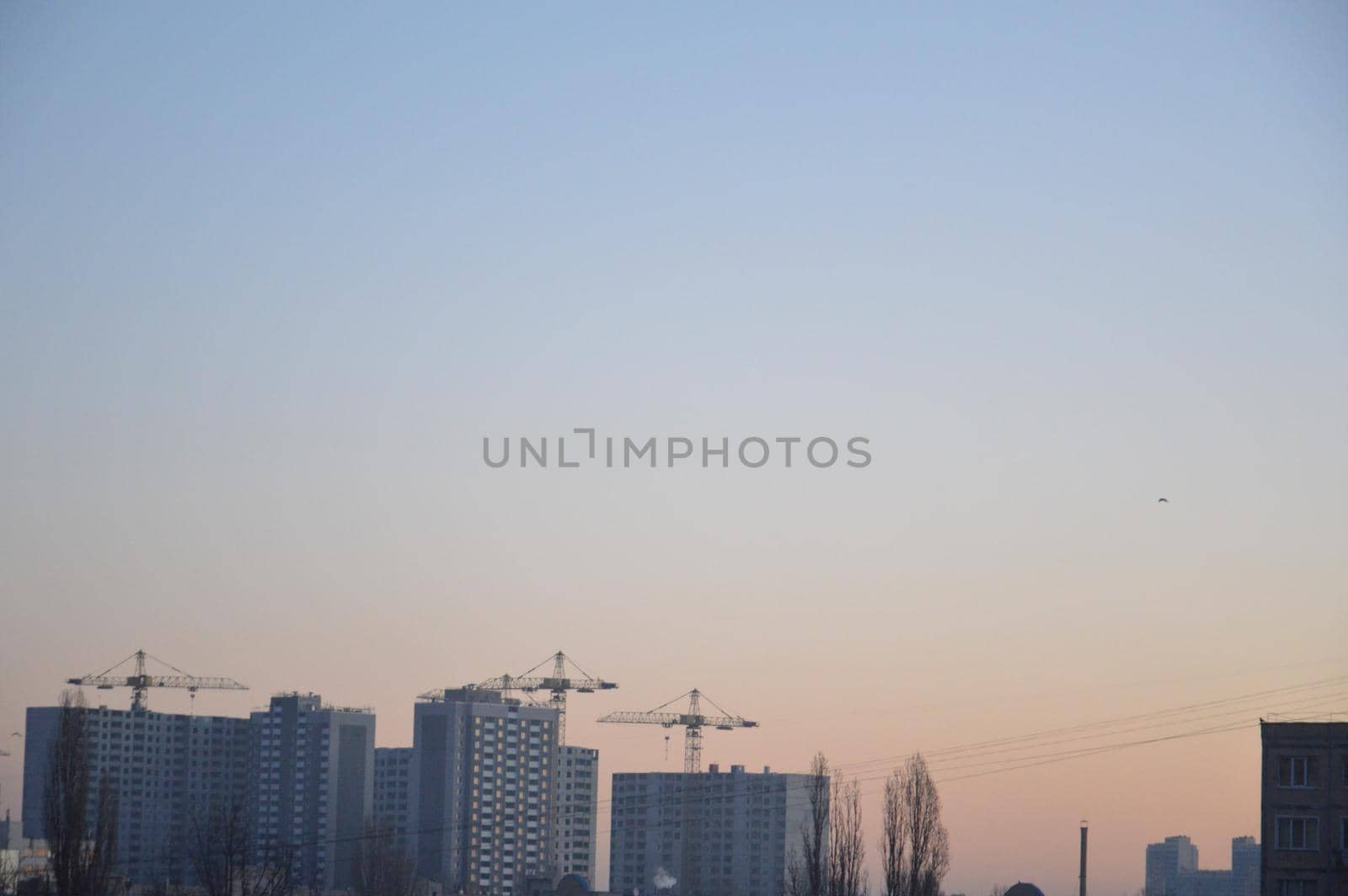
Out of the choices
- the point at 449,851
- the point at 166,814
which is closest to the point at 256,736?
the point at 166,814

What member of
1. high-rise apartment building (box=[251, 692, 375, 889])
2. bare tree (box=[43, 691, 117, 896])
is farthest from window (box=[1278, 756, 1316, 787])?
high-rise apartment building (box=[251, 692, 375, 889])

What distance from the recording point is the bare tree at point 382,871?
11450cm

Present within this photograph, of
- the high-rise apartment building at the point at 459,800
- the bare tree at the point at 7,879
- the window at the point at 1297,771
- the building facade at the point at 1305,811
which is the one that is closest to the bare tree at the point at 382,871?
the bare tree at the point at 7,879

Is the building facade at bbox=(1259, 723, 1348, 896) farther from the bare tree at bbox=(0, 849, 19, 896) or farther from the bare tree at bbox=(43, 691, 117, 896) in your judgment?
the bare tree at bbox=(0, 849, 19, 896)

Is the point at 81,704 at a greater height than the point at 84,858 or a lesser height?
greater

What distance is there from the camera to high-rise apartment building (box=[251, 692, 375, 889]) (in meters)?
190

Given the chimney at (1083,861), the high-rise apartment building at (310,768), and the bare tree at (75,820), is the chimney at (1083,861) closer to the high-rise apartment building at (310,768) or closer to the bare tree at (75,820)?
the bare tree at (75,820)

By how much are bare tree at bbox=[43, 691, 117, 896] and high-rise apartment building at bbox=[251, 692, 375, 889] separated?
116 meters

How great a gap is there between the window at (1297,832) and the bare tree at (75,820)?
48.0 metres

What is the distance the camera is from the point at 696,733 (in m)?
200

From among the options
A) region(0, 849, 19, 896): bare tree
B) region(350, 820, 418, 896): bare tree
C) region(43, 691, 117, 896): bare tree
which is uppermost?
region(43, 691, 117, 896): bare tree

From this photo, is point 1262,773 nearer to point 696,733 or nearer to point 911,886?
point 911,886

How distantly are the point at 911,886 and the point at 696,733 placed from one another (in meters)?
125

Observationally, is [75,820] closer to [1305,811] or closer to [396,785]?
[1305,811]
